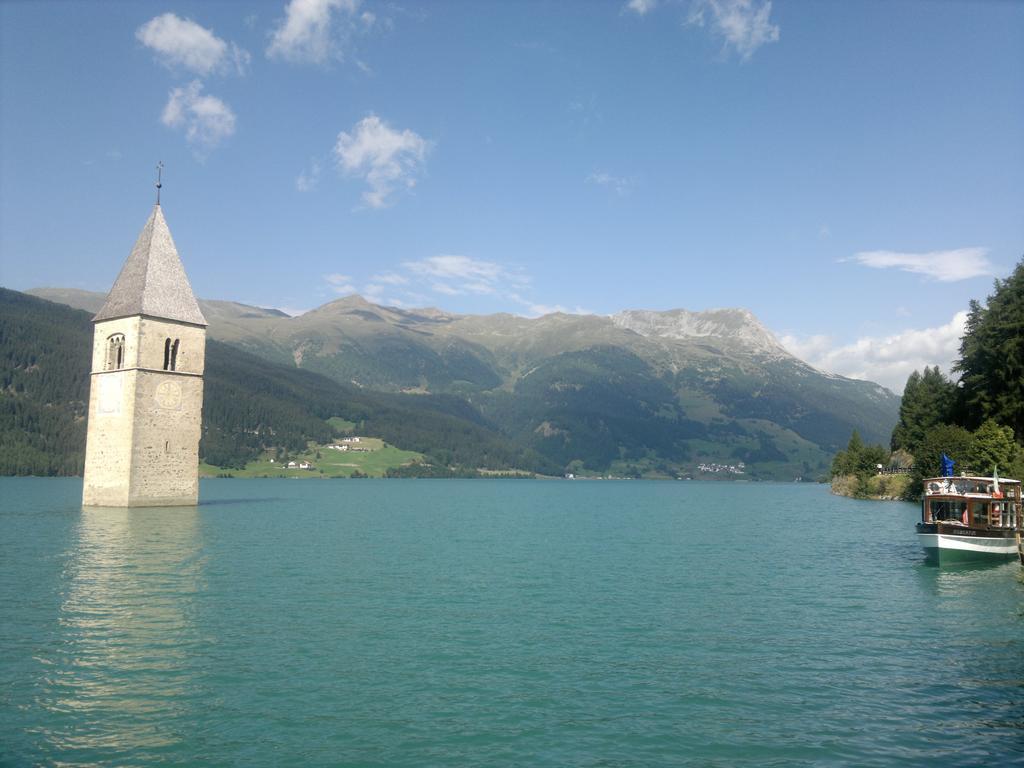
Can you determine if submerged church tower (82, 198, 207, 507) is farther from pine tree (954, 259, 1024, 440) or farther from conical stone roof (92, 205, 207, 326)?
pine tree (954, 259, 1024, 440)

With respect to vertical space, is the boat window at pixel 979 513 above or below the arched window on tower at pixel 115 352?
below

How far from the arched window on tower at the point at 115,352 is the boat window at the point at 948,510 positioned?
6419 centimetres

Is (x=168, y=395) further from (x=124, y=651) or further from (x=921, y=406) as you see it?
(x=921, y=406)

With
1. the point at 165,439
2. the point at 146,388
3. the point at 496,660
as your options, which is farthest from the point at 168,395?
the point at 496,660

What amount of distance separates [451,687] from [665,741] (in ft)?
19.1

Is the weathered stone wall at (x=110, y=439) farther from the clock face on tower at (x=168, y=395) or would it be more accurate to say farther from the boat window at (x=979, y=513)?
the boat window at (x=979, y=513)

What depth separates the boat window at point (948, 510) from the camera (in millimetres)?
49656

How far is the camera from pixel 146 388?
64.0 metres

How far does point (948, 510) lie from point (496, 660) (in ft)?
133

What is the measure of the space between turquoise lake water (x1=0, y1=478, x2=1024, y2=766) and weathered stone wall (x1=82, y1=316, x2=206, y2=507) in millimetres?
18398

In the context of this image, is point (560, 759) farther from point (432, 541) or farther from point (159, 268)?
point (159, 268)

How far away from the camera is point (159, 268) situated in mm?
68438

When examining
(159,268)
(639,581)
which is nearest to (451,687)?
(639,581)

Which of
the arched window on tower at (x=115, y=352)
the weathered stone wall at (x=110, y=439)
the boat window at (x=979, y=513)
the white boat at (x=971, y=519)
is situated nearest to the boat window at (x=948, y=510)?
the white boat at (x=971, y=519)
